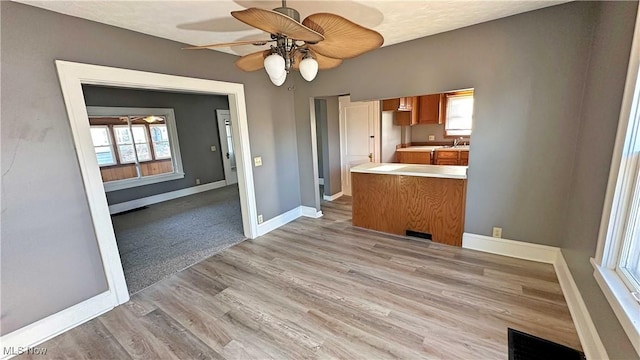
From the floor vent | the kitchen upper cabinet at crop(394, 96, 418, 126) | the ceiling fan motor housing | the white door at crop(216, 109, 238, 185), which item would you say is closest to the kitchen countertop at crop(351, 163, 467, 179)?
the floor vent

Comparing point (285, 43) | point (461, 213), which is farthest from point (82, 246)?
point (461, 213)

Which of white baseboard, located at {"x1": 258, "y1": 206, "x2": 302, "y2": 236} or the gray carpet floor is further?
white baseboard, located at {"x1": 258, "y1": 206, "x2": 302, "y2": 236}

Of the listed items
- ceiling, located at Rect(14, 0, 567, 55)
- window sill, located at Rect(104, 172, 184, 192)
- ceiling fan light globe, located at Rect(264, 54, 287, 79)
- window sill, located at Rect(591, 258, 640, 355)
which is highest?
ceiling, located at Rect(14, 0, 567, 55)

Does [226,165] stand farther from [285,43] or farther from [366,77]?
[285,43]

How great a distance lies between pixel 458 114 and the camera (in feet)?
16.9

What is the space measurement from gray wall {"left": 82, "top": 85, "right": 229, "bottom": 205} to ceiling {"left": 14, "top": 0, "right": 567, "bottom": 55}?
11.2 feet

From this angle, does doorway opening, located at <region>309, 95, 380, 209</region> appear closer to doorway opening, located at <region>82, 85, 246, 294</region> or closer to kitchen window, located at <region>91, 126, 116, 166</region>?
doorway opening, located at <region>82, 85, 246, 294</region>

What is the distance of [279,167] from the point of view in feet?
12.7

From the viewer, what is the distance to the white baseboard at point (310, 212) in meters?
4.20

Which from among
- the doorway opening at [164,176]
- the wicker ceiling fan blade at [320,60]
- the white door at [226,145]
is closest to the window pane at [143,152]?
the doorway opening at [164,176]

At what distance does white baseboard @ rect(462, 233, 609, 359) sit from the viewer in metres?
1.53

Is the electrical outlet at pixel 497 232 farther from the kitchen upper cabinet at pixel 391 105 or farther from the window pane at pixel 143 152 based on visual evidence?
the window pane at pixel 143 152

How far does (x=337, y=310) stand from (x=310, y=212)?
90.2 inches

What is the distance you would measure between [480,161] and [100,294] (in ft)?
12.6
